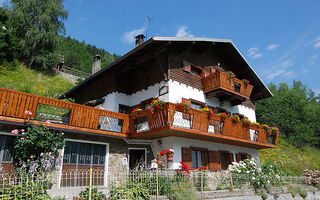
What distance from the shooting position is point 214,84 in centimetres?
1373

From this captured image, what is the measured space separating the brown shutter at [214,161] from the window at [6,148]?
9519mm

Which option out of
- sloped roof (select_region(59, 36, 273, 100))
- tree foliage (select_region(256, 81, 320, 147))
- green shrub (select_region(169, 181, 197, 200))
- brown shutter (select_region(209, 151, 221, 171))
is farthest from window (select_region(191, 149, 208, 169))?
tree foliage (select_region(256, 81, 320, 147))

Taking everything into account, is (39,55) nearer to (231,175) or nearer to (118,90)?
(118,90)

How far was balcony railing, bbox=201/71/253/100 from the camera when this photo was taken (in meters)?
13.4

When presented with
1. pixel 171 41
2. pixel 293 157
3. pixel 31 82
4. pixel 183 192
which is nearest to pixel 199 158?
pixel 183 192

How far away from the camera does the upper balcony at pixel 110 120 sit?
28.8 feet

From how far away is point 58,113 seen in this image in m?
10.0

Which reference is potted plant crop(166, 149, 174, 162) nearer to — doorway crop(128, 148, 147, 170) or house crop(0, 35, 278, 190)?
house crop(0, 35, 278, 190)

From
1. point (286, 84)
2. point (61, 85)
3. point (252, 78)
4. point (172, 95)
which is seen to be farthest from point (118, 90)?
point (286, 84)

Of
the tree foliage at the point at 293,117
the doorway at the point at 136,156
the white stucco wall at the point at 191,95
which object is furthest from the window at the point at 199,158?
the tree foliage at the point at 293,117

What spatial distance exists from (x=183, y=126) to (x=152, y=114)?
1613 millimetres

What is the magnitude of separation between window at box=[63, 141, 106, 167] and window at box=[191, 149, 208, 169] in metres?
4.72

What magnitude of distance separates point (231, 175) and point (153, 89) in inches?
239

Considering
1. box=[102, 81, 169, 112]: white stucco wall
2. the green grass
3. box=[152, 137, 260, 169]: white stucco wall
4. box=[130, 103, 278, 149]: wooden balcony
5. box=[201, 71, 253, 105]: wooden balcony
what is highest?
the green grass
